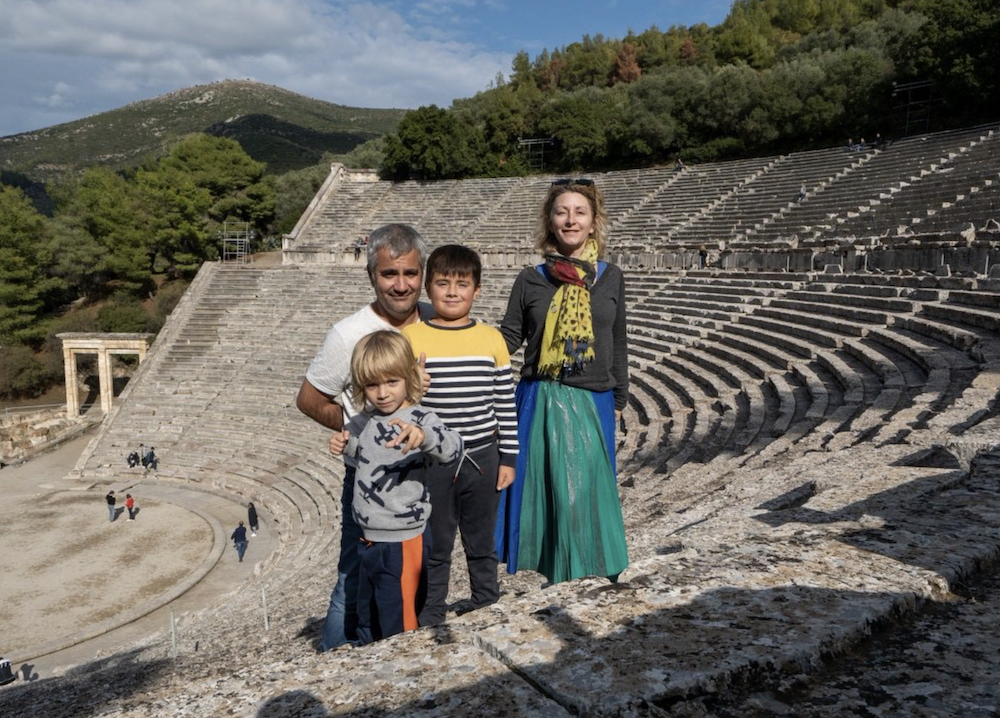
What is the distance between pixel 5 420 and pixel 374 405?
82.0ft

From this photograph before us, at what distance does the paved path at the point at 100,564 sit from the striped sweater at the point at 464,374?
8.02 meters

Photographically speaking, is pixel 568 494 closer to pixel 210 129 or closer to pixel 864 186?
pixel 864 186

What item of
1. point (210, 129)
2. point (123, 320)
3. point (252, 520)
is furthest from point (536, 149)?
point (210, 129)

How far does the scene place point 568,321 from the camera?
115 inches

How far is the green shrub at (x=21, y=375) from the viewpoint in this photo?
25641 millimetres

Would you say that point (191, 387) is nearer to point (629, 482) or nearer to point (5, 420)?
point (5, 420)

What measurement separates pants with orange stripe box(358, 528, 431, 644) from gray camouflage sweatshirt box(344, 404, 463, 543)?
57mm

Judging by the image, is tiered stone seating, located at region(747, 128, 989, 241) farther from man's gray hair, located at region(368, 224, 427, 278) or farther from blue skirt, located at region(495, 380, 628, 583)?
man's gray hair, located at region(368, 224, 427, 278)

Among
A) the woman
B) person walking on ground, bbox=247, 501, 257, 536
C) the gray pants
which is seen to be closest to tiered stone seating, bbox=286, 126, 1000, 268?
the woman

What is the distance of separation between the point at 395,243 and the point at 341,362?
57 centimetres

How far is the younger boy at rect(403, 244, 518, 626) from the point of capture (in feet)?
9.51

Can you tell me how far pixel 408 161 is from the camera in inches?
1443

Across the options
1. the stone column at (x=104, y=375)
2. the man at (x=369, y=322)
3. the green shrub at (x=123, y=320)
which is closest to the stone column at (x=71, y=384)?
the stone column at (x=104, y=375)

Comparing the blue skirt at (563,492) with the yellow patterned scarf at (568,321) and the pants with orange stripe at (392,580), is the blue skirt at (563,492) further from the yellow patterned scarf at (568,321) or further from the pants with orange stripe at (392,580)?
the pants with orange stripe at (392,580)
